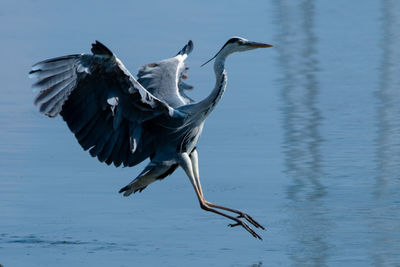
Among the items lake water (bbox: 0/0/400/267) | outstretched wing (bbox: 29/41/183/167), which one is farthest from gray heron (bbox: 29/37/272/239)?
lake water (bbox: 0/0/400/267)

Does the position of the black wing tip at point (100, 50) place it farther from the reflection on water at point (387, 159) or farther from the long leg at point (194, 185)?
the reflection on water at point (387, 159)

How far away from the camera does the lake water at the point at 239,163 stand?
6.90 meters

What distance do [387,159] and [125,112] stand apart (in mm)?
2708

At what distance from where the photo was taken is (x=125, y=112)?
7262mm

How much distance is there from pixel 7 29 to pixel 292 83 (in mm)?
4856

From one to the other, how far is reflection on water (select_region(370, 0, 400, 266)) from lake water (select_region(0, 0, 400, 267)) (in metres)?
0.02

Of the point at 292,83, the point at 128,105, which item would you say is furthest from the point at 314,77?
the point at 128,105

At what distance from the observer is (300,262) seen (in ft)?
21.3

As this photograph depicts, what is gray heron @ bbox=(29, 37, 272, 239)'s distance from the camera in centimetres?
686

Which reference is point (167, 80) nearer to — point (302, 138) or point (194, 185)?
point (194, 185)

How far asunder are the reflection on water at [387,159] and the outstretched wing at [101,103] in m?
1.74

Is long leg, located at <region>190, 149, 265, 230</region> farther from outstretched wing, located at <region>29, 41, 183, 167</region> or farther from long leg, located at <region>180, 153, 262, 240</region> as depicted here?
outstretched wing, located at <region>29, 41, 183, 167</region>

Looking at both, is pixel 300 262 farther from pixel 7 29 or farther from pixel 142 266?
pixel 7 29

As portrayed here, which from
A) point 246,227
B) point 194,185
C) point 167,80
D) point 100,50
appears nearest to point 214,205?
point 194,185
